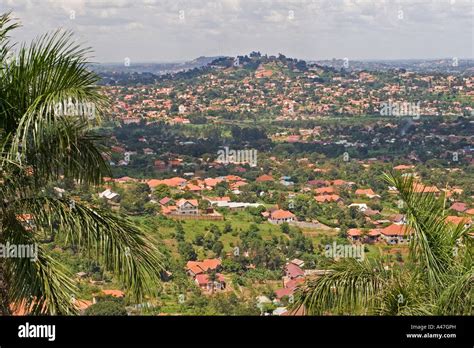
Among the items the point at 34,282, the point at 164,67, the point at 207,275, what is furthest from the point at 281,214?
the point at 34,282

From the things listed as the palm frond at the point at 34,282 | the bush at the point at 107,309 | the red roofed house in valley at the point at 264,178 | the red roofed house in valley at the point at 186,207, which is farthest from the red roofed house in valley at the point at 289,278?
the palm frond at the point at 34,282

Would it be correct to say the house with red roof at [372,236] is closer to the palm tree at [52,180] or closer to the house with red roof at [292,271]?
the house with red roof at [292,271]

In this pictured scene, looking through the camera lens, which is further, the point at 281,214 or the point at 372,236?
the point at 281,214

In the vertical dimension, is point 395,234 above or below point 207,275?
above

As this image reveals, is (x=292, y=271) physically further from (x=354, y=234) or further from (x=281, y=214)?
(x=281, y=214)

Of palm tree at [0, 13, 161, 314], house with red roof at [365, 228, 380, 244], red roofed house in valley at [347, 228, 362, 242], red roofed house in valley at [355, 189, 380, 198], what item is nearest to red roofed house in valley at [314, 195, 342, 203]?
red roofed house in valley at [355, 189, 380, 198]

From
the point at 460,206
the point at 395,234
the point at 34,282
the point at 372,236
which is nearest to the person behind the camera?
the point at 34,282

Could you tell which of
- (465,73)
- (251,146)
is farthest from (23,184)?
(465,73)
